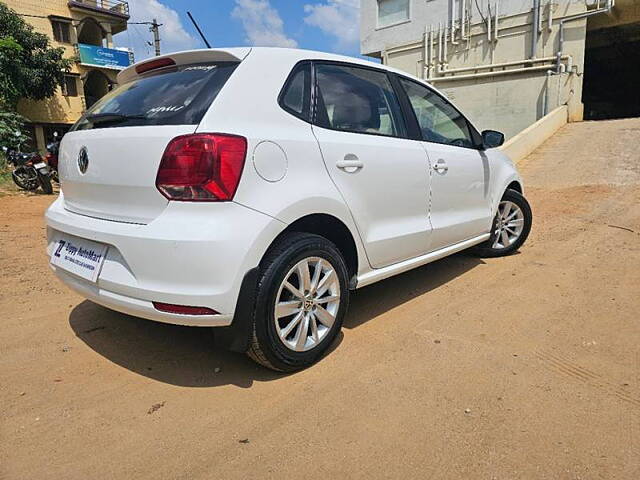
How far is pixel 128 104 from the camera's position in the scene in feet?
7.95

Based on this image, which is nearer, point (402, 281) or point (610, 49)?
point (402, 281)

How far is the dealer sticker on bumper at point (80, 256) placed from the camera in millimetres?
2229

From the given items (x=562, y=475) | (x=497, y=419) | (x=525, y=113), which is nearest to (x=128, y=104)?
(x=497, y=419)

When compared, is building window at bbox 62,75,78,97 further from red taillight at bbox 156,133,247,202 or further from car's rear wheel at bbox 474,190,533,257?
red taillight at bbox 156,133,247,202

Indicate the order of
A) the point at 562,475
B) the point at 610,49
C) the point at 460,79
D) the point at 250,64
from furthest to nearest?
the point at 610,49, the point at 460,79, the point at 250,64, the point at 562,475

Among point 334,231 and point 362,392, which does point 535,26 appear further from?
point 362,392

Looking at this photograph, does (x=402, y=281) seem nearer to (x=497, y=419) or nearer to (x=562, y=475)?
(x=497, y=419)

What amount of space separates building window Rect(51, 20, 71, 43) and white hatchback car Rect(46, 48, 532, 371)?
28746mm

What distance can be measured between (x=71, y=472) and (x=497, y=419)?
1770 mm

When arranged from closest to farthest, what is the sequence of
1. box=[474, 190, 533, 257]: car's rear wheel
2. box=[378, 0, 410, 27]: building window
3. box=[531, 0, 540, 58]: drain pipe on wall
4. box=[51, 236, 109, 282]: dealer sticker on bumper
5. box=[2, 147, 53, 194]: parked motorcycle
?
box=[51, 236, 109, 282]: dealer sticker on bumper < box=[474, 190, 533, 257]: car's rear wheel < box=[2, 147, 53, 194]: parked motorcycle < box=[531, 0, 540, 58]: drain pipe on wall < box=[378, 0, 410, 27]: building window

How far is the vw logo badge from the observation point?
7.75 feet

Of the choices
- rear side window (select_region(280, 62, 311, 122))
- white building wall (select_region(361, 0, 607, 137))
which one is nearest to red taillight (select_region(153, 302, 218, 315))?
rear side window (select_region(280, 62, 311, 122))

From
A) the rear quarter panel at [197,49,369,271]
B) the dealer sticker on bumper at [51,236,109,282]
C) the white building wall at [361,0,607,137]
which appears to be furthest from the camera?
the white building wall at [361,0,607,137]

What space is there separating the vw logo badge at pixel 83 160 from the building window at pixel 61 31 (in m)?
29.2
